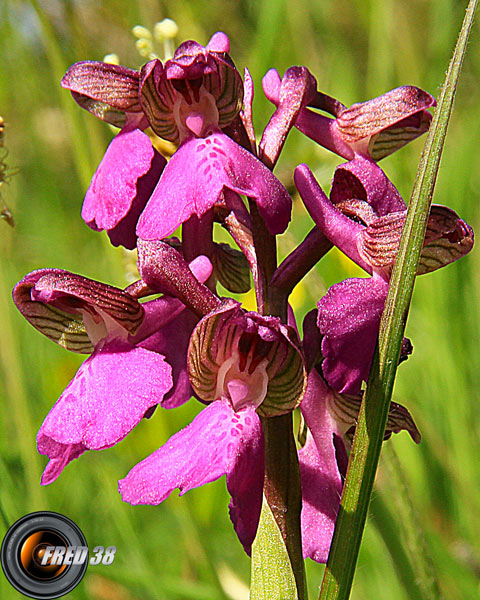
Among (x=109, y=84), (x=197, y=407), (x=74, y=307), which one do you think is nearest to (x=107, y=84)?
(x=109, y=84)

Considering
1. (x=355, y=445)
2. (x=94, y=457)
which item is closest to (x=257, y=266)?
(x=355, y=445)

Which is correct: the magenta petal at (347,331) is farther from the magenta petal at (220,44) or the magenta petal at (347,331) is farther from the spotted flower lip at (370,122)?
the magenta petal at (220,44)

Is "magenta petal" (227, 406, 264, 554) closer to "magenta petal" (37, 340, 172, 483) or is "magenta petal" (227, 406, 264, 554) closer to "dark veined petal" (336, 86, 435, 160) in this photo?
"magenta petal" (37, 340, 172, 483)

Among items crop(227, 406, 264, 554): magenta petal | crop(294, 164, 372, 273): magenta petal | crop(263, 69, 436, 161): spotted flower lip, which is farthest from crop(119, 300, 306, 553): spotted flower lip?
crop(263, 69, 436, 161): spotted flower lip

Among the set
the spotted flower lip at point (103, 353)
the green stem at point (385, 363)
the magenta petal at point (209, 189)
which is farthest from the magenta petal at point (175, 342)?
the green stem at point (385, 363)

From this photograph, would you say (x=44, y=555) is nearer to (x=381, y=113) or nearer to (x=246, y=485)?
(x=246, y=485)

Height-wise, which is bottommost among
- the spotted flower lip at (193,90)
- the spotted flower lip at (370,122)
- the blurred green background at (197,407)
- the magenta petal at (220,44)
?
the blurred green background at (197,407)
